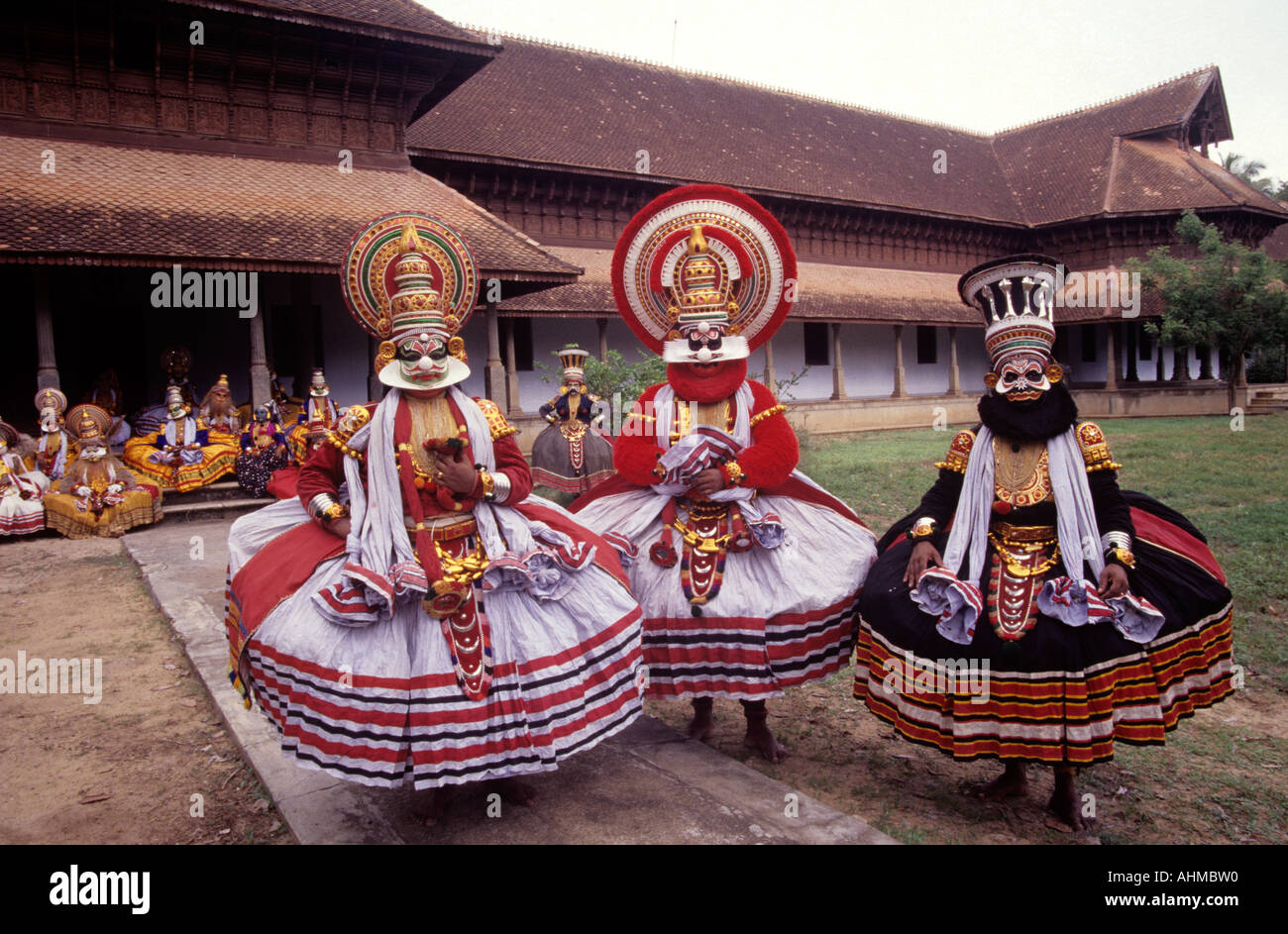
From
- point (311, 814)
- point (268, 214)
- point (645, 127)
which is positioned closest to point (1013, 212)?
point (645, 127)

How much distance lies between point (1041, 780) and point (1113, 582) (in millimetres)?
1192

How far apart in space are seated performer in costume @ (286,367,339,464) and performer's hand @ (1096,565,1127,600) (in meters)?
10.1

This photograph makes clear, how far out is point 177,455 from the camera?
11.8 meters

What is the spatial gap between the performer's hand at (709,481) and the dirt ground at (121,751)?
86.5 inches

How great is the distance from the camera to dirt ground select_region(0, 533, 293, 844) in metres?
3.50

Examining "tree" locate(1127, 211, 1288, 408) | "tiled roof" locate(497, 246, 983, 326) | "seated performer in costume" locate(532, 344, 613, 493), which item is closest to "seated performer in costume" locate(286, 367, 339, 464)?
"seated performer in costume" locate(532, 344, 613, 493)

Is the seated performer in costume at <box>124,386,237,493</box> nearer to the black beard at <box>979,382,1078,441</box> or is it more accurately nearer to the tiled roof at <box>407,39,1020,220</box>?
the tiled roof at <box>407,39,1020,220</box>

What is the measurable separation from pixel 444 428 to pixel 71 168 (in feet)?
39.3

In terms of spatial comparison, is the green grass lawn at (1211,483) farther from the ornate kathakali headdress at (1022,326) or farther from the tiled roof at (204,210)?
the tiled roof at (204,210)

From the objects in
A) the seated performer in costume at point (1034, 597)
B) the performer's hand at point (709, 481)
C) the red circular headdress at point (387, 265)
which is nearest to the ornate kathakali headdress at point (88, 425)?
the red circular headdress at point (387, 265)

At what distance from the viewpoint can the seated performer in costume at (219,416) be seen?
12.3 meters

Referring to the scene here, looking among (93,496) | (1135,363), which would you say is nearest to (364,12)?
(93,496)

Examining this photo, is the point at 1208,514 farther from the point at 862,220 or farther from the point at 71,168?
the point at 862,220

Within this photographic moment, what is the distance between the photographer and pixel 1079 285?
25.4 m
